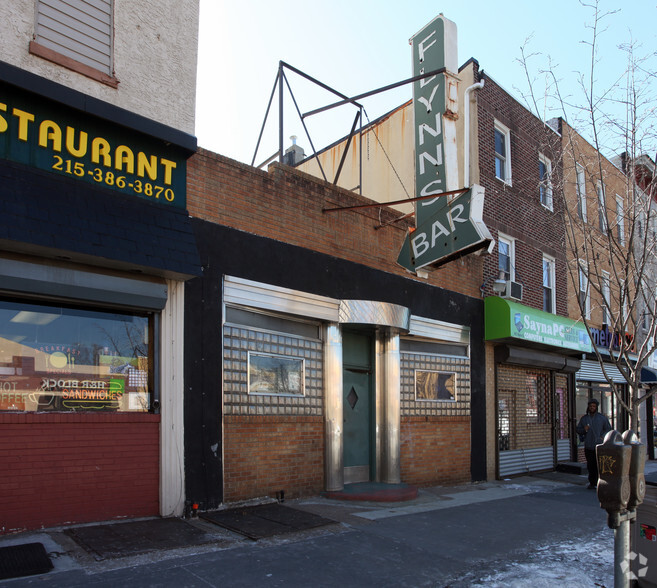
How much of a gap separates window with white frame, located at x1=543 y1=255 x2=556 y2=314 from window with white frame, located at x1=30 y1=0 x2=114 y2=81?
12.5 meters

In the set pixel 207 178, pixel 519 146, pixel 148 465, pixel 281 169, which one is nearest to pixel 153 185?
pixel 207 178

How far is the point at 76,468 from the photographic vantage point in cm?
677

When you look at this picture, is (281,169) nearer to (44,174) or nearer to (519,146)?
(44,174)

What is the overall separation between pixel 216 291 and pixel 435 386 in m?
5.65

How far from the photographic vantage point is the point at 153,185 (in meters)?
7.74

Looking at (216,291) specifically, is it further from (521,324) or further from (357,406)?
(521,324)

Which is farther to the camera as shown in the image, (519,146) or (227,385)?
(519,146)

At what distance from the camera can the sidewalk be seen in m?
5.54

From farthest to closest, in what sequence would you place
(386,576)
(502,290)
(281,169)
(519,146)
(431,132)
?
(519,146) → (502,290) → (431,132) → (281,169) → (386,576)

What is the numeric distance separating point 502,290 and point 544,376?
3345 mm

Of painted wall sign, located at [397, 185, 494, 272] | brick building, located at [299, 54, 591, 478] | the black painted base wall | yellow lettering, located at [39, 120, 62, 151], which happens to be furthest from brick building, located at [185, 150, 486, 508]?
yellow lettering, located at [39, 120, 62, 151]

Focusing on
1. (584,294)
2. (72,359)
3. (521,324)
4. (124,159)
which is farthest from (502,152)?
(72,359)

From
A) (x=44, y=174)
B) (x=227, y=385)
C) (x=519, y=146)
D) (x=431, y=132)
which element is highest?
(x=519, y=146)

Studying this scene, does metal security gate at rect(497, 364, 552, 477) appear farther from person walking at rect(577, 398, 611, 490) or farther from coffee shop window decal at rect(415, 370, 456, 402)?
coffee shop window decal at rect(415, 370, 456, 402)
